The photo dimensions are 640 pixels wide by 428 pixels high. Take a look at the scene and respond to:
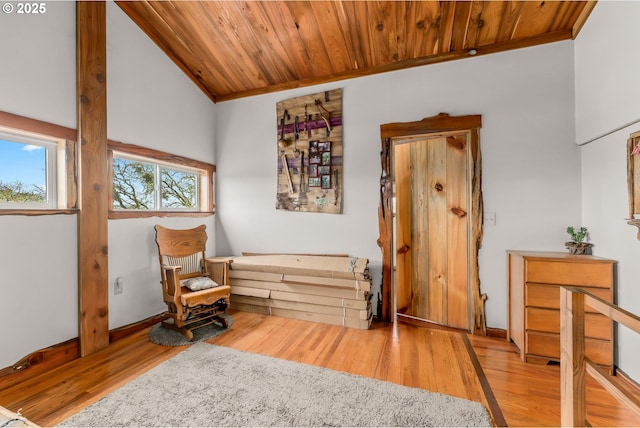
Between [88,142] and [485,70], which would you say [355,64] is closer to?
[485,70]

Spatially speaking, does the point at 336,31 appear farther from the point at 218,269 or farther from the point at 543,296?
the point at 543,296

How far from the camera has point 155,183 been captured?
319 centimetres

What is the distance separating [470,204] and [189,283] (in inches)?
116

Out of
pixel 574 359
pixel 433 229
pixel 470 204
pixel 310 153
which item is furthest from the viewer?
pixel 310 153

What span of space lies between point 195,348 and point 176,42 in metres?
3.18

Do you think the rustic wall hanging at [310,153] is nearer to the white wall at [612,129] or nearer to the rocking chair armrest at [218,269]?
the rocking chair armrest at [218,269]

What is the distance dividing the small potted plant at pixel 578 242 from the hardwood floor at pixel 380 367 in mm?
984

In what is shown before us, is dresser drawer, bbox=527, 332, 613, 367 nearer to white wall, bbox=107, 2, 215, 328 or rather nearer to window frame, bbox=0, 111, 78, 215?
white wall, bbox=107, 2, 215, 328

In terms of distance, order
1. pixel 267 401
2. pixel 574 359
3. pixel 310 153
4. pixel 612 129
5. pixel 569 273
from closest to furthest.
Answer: pixel 574 359 → pixel 267 401 → pixel 612 129 → pixel 569 273 → pixel 310 153

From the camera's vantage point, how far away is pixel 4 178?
2.05m

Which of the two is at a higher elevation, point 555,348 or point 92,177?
point 92,177

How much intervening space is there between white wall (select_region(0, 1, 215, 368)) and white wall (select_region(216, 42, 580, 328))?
121 cm

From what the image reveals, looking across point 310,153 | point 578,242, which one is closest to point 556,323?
point 578,242

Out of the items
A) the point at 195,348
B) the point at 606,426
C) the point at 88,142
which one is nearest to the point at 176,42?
the point at 88,142
